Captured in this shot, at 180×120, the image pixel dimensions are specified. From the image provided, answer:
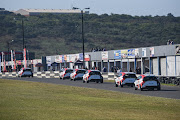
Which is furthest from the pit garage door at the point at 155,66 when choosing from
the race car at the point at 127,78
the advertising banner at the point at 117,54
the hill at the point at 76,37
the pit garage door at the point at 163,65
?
the hill at the point at 76,37

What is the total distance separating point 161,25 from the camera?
197875 mm

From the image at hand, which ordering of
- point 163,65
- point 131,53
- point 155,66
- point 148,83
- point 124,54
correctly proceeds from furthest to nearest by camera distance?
point 124,54
point 131,53
point 155,66
point 163,65
point 148,83

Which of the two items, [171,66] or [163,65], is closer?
[171,66]

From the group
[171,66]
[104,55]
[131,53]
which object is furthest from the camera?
[104,55]

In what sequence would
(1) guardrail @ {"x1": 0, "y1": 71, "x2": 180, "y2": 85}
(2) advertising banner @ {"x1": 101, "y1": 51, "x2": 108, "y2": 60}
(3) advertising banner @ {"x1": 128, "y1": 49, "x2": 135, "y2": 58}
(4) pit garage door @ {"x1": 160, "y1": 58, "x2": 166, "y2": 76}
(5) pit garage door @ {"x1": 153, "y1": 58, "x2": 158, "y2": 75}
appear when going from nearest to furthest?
A: (1) guardrail @ {"x1": 0, "y1": 71, "x2": 180, "y2": 85}, (4) pit garage door @ {"x1": 160, "y1": 58, "x2": 166, "y2": 76}, (5) pit garage door @ {"x1": 153, "y1": 58, "x2": 158, "y2": 75}, (3) advertising banner @ {"x1": 128, "y1": 49, "x2": 135, "y2": 58}, (2) advertising banner @ {"x1": 101, "y1": 51, "x2": 108, "y2": 60}

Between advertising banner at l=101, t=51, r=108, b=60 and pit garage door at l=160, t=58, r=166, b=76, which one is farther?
advertising banner at l=101, t=51, r=108, b=60

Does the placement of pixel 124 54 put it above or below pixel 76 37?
below

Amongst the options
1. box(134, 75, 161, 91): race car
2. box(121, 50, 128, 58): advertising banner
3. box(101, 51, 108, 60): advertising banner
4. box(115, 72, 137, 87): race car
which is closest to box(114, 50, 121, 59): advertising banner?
box(121, 50, 128, 58): advertising banner

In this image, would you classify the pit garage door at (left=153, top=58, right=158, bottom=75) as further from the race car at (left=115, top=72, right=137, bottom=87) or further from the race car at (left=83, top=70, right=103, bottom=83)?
the race car at (left=115, top=72, right=137, bottom=87)

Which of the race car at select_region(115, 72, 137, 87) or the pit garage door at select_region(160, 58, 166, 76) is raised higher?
the pit garage door at select_region(160, 58, 166, 76)

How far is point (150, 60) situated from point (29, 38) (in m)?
122

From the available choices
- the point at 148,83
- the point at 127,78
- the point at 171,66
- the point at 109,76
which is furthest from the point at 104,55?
the point at 148,83

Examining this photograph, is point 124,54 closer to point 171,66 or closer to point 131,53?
point 131,53

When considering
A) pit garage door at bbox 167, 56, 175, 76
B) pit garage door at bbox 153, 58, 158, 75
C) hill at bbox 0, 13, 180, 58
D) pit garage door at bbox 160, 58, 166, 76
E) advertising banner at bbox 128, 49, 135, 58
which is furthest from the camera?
hill at bbox 0, 13, 180, 58
